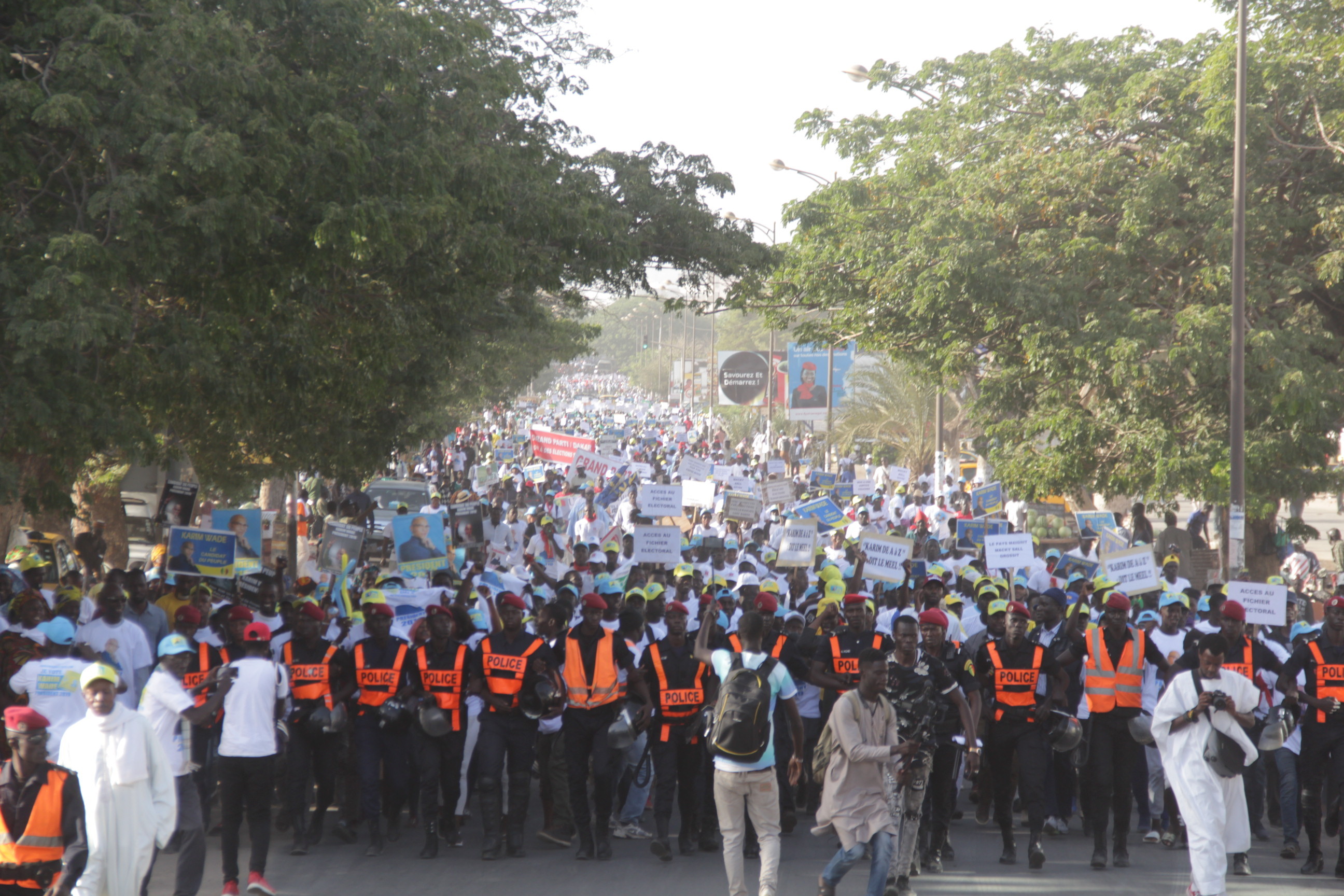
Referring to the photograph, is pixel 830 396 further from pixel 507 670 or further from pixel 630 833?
pixel 507 670

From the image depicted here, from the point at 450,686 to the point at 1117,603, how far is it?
4.49 meters

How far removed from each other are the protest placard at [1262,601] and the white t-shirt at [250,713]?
8254 millimetres

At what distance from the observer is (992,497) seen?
2430cm

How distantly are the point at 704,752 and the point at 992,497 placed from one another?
16.5 meters

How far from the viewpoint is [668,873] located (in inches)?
335

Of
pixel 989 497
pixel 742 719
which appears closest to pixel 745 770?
pixel 742 719

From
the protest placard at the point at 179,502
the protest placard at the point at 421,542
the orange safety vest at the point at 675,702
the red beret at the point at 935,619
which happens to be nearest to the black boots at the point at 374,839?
the orange safety vest at the point at 675,702

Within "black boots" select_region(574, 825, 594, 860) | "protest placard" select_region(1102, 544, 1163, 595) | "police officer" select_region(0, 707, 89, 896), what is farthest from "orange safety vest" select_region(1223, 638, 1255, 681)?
"police officer" select_region(0, 707, 89, 896)

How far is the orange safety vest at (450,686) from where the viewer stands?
8.88 m

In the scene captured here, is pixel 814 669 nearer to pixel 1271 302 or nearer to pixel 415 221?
pixel 415 221

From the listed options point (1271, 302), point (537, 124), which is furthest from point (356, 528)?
point (1271, 302)

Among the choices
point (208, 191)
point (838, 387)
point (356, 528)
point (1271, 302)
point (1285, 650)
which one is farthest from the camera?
point (838, 387)

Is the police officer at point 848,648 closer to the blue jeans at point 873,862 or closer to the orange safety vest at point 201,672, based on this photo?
the blue jeans at point 873,862

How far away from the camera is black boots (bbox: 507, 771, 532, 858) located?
348 inches
